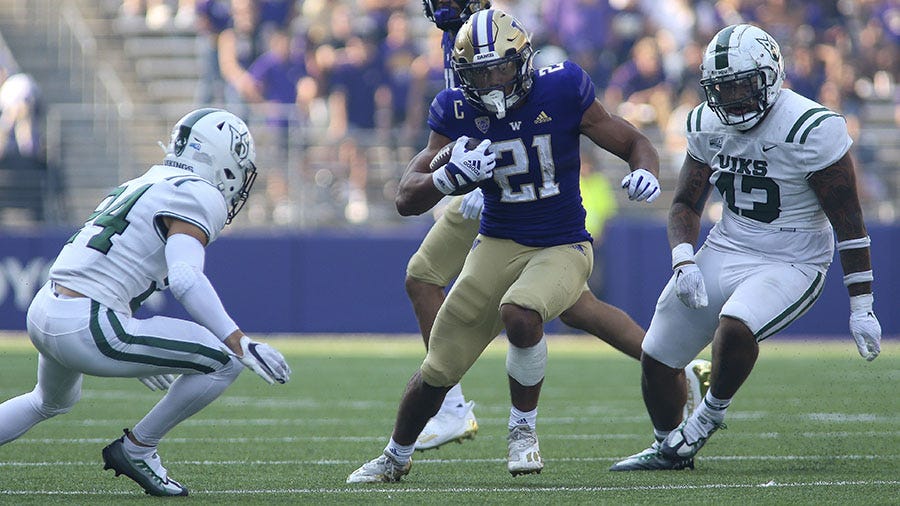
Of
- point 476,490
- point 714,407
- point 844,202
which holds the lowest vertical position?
point 476,490

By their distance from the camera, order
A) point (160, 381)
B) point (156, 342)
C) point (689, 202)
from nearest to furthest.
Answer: point (156, 342)
point (160, 381)
point (689, 202)

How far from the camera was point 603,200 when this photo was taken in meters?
12.5

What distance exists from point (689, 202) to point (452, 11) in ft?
4.71

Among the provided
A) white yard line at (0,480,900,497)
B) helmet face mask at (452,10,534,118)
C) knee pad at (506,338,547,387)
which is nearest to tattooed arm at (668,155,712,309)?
knee pad at (506,338,547,387)

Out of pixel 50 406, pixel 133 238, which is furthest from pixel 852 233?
pixel 50 406

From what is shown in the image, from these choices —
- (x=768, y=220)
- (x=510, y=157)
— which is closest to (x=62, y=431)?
(x=510, y=157)

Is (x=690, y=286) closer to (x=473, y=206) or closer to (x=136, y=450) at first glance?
(x=473, y=206)

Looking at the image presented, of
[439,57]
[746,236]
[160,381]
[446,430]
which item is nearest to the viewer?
[160,381]

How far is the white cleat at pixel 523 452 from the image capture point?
14.9 feet

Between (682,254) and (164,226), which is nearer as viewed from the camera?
(164,226)

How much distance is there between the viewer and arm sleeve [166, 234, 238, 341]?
4082 mm

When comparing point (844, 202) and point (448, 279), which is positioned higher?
point (844, 202)

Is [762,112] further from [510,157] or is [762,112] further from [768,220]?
[510,157]

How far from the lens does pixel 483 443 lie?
5988 mm
